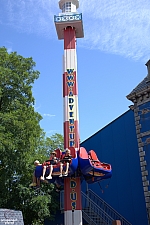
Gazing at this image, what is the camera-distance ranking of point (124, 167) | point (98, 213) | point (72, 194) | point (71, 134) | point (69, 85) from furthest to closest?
point (124, 167) → point (98, 213) → point (69, 85) → point (71, 134) → point (72, 194)

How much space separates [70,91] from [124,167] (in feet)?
23.0

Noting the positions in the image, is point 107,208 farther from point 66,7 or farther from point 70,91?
point 66,7

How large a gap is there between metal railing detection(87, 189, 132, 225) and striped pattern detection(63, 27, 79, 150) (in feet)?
22.9

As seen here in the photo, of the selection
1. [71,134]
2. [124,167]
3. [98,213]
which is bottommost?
[98,213]

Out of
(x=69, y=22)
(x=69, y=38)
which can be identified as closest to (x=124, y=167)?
(x=69, y=38)

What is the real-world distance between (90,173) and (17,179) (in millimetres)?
5529

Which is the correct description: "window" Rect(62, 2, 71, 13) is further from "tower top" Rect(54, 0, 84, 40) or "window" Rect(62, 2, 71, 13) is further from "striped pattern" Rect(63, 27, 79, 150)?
"striped pattern" Rect(63, 27, 79, 150)

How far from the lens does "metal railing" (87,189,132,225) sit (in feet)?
65.3

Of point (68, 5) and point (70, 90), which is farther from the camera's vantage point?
point (68, 5)

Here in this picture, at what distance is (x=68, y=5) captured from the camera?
19.6m

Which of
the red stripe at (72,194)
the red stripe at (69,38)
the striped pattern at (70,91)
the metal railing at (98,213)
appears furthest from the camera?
the metal railing at (98,213)

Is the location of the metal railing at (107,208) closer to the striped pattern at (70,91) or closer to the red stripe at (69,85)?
the striped pattern at (70,91)

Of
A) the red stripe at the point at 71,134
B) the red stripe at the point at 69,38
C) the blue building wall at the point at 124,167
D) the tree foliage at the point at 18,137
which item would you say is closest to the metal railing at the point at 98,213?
the blue building wall at the point at 124,167

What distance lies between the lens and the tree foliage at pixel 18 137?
1711cm
